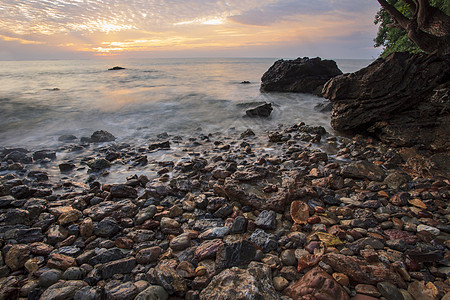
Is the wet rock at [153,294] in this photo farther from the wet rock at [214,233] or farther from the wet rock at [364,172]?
the wet rock at [364,172]

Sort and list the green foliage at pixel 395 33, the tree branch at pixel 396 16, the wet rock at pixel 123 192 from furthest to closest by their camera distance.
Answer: the green foliage at pixel 395 33 → the tree branch at pixel 396 16 → the wet rock at pixel 123 192

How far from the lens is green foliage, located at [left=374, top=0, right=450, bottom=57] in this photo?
11.7m

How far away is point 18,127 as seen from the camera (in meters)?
10.5

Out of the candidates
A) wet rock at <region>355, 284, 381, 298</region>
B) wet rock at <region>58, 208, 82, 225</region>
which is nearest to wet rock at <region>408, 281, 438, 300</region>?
wet rock at <region>355, 284, 381, 298</region>

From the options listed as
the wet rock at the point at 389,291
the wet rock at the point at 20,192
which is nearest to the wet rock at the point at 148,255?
the wet rock at the point at 389,291

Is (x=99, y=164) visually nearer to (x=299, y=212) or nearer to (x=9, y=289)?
(x=9, y=289)

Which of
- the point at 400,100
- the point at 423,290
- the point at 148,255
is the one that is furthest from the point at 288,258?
the point at 400,100

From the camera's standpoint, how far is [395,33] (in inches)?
659

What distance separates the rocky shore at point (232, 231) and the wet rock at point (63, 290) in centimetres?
1

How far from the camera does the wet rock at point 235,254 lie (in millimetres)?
2600

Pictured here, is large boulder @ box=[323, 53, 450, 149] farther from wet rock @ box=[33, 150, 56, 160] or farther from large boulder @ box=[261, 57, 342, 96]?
Answer: large boulder @ box=[261, 57, 342, 96]

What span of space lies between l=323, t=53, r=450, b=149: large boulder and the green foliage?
8.67 ft

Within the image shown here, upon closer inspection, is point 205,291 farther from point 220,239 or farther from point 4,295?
point 4,295

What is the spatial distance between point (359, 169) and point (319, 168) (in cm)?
83
